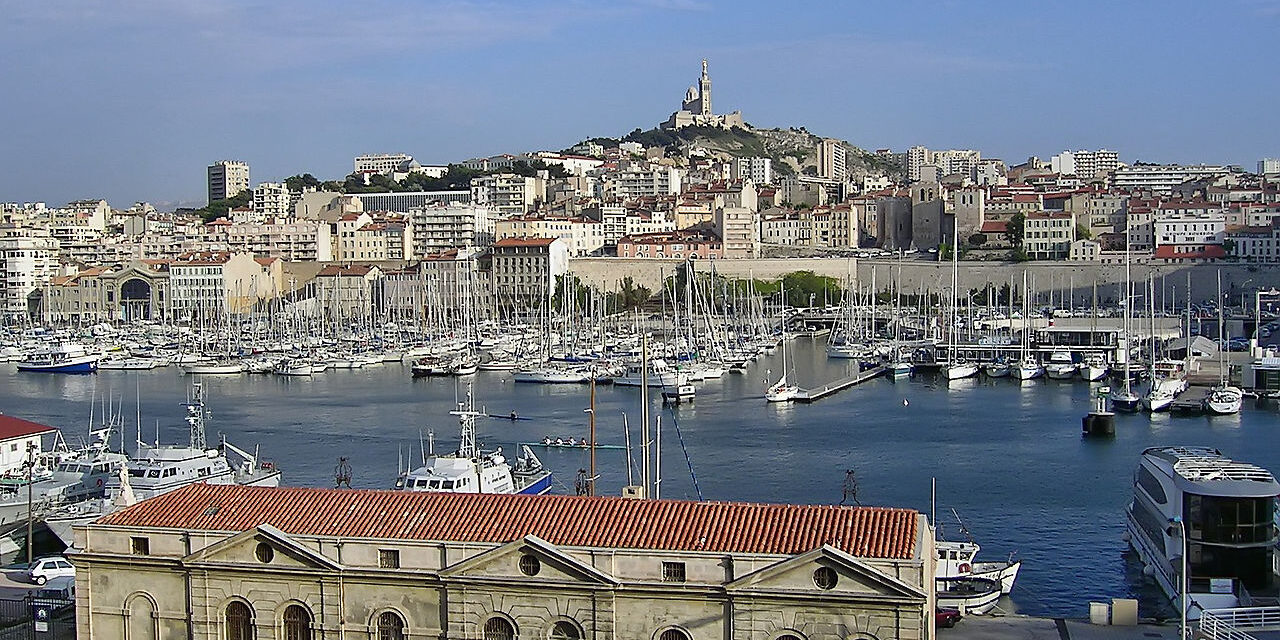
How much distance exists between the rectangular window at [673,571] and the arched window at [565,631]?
0.59m

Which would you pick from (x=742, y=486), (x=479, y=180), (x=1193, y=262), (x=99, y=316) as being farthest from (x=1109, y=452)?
(x=479, y=180)

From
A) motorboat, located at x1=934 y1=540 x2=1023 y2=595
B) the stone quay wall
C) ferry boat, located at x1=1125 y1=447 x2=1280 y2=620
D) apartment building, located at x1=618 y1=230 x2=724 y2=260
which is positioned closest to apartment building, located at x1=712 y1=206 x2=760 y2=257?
apartment building, located at x1=618 y1=230 x2=724 y2=260

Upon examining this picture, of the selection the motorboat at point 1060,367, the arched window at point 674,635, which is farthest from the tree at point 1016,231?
the arched window at point 674,635

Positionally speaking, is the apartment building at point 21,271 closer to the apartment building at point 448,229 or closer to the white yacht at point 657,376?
the apartment building at point 448,229

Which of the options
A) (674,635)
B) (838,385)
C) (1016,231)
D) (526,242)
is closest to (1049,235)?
(1016,231)

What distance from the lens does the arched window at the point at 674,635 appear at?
8.27 m

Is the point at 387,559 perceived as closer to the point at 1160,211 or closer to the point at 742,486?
the point at 742,486

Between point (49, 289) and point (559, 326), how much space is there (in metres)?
23.0

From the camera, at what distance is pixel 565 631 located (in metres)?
8.42

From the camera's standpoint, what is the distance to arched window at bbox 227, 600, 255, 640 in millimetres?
8820

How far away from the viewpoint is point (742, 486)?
766 inches

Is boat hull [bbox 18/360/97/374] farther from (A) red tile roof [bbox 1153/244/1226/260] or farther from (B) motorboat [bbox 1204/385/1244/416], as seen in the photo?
(A) red tile roof [bbox 1153/244/1226/260]

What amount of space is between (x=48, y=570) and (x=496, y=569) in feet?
17.4

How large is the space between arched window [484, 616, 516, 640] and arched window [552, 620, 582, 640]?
0.24 metres
